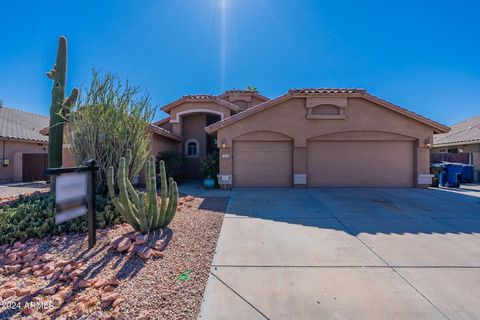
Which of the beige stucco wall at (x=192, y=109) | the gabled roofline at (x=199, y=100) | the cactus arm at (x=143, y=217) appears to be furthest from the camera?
the beige stucco wall at (x=192, y=109)

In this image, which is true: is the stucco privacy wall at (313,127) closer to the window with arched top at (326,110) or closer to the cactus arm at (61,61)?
the window with arched top at (326,110)

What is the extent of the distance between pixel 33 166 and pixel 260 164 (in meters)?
15.5

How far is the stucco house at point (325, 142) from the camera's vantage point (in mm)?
11648

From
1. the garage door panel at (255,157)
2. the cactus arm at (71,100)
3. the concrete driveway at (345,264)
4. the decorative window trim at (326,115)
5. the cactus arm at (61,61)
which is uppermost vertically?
the cactus arm at (61,61)

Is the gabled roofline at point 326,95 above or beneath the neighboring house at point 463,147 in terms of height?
above

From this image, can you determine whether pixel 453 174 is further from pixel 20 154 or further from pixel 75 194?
pixel 20 154

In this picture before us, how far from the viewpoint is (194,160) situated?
1636 cm

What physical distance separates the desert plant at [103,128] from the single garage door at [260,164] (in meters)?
5.70

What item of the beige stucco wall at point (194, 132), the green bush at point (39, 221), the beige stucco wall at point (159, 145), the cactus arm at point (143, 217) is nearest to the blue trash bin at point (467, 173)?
the beige stucco wall at point (194, 132)

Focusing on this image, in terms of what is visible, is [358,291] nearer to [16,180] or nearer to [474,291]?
[474,291]

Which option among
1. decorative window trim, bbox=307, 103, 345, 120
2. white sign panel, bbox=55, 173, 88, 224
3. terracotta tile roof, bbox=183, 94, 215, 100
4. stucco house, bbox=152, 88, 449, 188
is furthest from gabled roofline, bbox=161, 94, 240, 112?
white sign panel, bbox=55, 173, 88, 224

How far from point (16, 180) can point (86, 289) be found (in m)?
17.7

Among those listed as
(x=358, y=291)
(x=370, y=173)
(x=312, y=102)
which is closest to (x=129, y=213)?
(x=358, y=291)

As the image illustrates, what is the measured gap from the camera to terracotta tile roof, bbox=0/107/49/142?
53.2 feet
